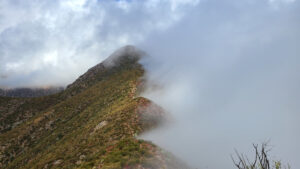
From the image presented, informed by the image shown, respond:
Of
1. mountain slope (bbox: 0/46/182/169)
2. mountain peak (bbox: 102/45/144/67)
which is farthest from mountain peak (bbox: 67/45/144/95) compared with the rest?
mountain slope (bbox: 0/46/182/169)

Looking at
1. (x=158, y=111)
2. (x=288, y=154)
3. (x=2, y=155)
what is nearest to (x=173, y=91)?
(x=158, y=111)

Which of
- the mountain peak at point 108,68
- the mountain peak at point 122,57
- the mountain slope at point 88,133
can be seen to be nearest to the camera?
the mountain slope at point 88,133

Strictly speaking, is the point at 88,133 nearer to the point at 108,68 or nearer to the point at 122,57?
the point at 108,68

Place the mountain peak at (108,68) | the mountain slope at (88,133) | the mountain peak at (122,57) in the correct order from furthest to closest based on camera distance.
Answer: the mountain peak at (122,57) → the mountain peak at (108,68) → the mountain slope at (88,133)

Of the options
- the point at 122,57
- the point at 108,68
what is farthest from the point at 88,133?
the point at 122,57

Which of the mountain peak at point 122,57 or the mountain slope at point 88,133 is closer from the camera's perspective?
the mountain slope at point 88,133

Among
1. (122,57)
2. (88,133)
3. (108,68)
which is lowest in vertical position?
(88,133)

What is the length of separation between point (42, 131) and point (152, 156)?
59.8 m

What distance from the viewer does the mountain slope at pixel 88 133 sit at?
73.2 feet

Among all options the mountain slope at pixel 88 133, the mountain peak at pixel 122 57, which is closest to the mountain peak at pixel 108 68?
the mountain peak at pixel 122 57

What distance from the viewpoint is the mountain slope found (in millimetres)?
22312

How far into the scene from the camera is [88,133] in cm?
4100

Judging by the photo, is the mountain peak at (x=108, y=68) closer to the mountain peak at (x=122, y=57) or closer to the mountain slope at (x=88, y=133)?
the mountain peak at (x=122, y=57)

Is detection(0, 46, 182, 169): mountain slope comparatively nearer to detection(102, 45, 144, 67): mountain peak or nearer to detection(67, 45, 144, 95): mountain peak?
detection(67, 45, 144, 95): mountain peak
